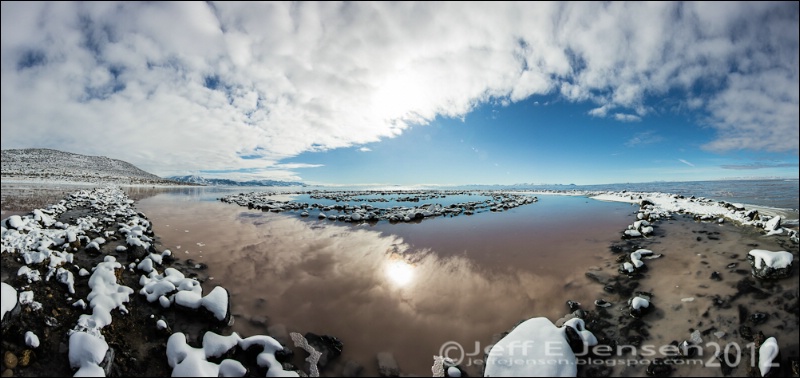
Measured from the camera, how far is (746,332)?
4.87m

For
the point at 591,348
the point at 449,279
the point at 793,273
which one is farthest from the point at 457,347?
the point at 793,273

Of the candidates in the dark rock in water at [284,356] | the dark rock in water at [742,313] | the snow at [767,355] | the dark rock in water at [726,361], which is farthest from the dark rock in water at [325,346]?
the dark rock in water at [742,313]

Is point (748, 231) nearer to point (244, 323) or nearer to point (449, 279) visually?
point (449, 279)

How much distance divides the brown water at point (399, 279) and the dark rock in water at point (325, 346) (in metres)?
0.18

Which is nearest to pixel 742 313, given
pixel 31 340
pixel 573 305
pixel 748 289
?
pixel 748 289

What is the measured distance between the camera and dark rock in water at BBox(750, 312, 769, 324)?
5.04m

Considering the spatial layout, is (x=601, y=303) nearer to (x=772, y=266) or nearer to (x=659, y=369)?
(x=659, y=369)

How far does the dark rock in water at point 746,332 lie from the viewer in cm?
477

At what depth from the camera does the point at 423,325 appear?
5855 mm

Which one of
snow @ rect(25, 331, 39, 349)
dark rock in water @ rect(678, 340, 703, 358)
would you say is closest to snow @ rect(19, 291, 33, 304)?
snow @ rect(25, 331, 39, 349)

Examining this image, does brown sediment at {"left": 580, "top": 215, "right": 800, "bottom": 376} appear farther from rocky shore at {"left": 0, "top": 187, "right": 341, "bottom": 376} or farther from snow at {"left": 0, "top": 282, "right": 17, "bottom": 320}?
snow at {"left": 0, "top": 282, "right": 17, "bottom": 320}

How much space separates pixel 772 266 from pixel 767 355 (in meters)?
3.57

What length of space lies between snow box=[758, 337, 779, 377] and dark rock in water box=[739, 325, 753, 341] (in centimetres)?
51

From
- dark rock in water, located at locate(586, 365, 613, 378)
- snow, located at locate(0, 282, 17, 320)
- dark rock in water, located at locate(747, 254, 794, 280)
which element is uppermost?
dark rock in water, located at locate(747, 254, 794, 280)
